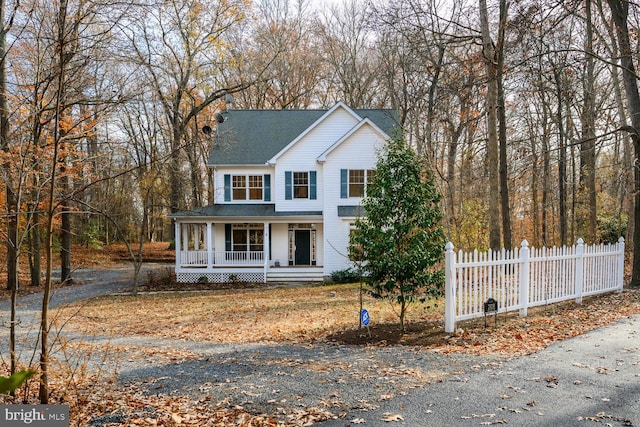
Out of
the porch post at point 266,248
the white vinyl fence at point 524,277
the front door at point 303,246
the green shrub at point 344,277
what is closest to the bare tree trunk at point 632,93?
the white vinyl fence at point 524,277

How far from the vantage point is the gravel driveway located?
14.7ft

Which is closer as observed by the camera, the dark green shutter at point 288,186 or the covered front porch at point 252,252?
the covered front porch at point 252,252

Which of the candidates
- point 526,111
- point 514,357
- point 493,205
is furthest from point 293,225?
point 514,357

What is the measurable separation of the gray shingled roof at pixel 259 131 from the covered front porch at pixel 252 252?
3348 millimetres

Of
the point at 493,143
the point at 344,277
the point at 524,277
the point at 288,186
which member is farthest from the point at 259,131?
the point at 524,277

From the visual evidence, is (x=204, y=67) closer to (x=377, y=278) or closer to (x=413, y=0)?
(x=413, y=0)

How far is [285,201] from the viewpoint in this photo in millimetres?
22438

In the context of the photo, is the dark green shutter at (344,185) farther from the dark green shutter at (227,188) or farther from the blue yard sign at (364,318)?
the blue yard sign at (364,318)

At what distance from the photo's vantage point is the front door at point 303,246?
23016mm

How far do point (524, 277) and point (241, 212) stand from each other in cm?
1535

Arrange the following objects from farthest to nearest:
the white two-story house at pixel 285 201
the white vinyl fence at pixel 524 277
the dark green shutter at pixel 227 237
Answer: the dark green shutter at pixel 227 237 < the white two-story house at pixel 285 201 < the white vinyl fence at pixel 524 277

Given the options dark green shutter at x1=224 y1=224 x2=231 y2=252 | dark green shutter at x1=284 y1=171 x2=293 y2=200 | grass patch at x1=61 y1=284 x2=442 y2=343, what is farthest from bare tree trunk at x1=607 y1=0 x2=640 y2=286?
dark green shutter at x1=224 y1=224 x2=231 y2=252

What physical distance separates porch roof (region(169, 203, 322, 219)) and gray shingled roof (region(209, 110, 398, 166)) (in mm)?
2171

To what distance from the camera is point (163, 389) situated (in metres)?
5.58
